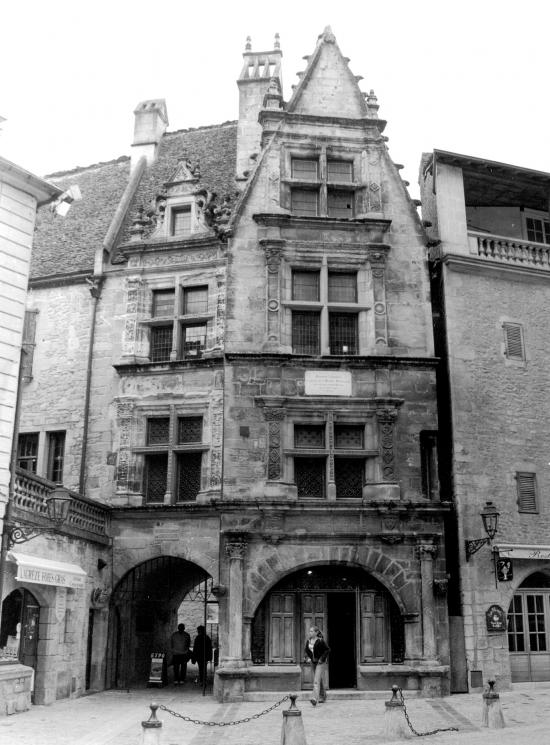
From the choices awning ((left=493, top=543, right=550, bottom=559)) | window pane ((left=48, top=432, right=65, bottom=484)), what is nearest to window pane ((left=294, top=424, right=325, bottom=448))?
awning ((left=493, top=543, right=550, bottom=559))

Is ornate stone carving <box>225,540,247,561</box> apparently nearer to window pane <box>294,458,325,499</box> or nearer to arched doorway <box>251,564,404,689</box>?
arched doorway <box>251,564,404,689</box>

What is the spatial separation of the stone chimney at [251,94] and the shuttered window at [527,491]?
11.1 m

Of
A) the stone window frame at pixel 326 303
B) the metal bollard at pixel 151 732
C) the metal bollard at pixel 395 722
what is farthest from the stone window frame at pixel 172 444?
the metal bollard at pixel 151 732

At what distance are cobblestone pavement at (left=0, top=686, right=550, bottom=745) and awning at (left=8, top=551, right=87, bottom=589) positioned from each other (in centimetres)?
228

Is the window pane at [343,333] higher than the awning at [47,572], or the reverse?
the window pane at [343,333]

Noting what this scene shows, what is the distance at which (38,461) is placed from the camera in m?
22.2

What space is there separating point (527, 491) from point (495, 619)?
3173 millimetres

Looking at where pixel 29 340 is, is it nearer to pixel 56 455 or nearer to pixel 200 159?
pixel 56 455

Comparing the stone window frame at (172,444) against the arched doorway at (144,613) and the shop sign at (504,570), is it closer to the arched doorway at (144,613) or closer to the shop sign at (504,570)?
the arched doorway at (144,613)

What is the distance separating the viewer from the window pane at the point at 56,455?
22.2 metres

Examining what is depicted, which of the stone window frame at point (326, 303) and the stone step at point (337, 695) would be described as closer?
the stone step at point (337, 695)

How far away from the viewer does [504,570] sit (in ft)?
63.5

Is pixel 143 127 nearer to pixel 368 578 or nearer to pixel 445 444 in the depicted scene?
pixel 445 444

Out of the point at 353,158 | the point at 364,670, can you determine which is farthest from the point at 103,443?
the point at 353,158
